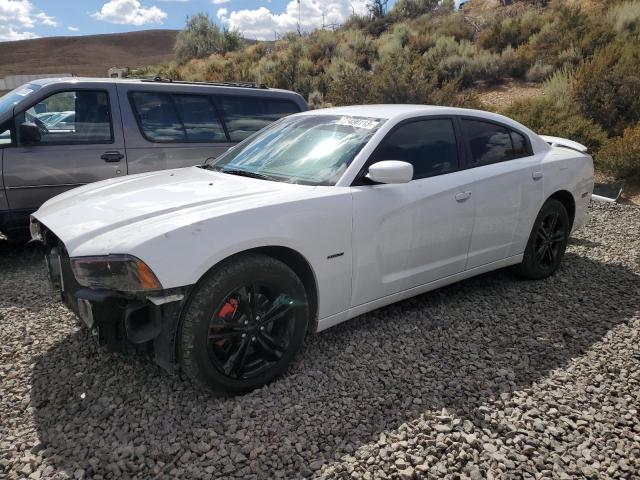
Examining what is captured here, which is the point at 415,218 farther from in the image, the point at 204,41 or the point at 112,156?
the point at 204,41

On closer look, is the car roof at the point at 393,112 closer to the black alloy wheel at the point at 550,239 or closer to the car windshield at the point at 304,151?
the car windshield at the point at 304,151

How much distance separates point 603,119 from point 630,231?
214 inches

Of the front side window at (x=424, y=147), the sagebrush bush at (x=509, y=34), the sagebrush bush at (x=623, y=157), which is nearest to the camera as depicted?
the front side window at (x=424, y=147)

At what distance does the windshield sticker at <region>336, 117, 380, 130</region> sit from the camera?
3.74 metres

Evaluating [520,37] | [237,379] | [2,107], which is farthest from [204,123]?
[520,37]

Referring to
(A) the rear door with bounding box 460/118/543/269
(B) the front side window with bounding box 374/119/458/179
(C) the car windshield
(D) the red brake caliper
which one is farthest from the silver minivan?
(D) the red brake caliper

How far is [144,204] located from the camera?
3119mm

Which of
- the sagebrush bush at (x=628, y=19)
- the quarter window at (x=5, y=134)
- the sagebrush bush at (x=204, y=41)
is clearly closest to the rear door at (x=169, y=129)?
the quarter window at (x=5, y=134)

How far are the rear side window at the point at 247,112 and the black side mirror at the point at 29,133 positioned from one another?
2057mm

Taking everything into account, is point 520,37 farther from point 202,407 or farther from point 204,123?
point 202,407

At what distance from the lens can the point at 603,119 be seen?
1098 centimetres

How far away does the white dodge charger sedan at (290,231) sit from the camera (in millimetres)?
2719

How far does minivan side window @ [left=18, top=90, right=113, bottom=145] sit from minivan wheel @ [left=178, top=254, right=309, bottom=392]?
3536 mm

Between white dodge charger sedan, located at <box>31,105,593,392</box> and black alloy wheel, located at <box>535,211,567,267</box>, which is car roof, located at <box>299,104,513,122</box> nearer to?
white dodge charger sedan, located at <box>31,105,593,392</box>
